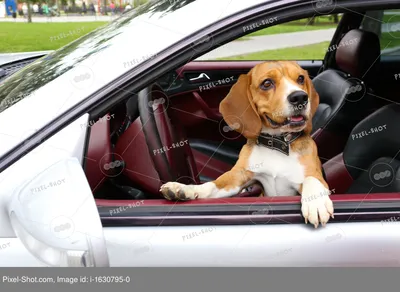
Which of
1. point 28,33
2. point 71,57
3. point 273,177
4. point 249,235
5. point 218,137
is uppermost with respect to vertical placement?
point 71,57

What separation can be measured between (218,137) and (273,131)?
103 cm

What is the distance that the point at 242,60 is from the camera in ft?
13.1

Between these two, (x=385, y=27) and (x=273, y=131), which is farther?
(x=385, y=27)

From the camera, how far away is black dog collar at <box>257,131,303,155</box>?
6.64 ft

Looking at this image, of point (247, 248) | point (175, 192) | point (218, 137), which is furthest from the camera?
point (218, 137)

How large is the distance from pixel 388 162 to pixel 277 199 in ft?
2.16

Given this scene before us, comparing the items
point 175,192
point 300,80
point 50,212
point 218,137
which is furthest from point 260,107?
point 218,137

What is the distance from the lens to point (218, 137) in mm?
3027

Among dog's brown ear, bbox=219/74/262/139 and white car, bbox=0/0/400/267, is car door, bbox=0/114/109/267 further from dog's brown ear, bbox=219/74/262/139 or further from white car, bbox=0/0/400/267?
dog's brown ear, bbox=219/74/262/139

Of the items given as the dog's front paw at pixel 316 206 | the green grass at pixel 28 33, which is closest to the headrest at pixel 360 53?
the dog's front paw at pixel 316 206

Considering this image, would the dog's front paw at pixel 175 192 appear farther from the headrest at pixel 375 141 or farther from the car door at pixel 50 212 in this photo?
the headrest at pixel 375 141

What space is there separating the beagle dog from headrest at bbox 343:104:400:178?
0.27 meters

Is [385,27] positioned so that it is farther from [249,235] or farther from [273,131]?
[249,235]
